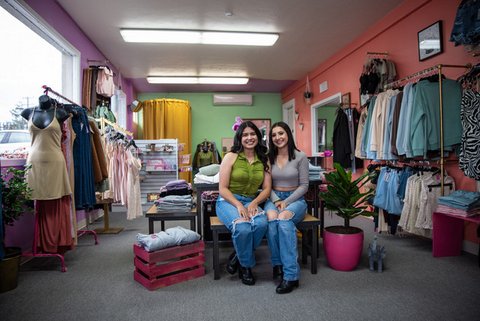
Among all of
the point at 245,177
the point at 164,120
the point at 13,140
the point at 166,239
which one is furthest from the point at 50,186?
the point at 164,120

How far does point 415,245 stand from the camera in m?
3.08

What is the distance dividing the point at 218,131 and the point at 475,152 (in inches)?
243

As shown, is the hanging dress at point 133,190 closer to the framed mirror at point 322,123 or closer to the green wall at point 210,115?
the framed mirror at point 322,123

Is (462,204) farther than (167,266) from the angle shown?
Yes

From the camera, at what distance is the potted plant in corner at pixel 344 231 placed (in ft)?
7.62

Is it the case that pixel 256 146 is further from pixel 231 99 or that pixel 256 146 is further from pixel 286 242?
pixel 231 99

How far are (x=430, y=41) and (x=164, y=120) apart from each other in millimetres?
5581

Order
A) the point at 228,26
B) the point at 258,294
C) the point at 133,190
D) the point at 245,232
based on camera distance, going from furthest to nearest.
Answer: the point at 228,26, the point at 133,190, the point at 245,232, the point at 258,294

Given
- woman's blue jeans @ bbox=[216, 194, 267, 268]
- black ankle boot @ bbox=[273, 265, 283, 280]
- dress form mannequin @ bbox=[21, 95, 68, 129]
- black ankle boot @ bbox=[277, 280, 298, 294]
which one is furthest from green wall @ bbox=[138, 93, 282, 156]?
black ankle boot @ bbox=[277, 280, 298, 294]

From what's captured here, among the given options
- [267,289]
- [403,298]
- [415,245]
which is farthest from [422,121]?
[267,289]

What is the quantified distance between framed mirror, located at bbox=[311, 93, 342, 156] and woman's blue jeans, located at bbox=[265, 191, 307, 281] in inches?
140

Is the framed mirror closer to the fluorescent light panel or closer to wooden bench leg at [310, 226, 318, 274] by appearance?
the fluorescent light panel

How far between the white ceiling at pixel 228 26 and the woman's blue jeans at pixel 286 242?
2503 millimetres

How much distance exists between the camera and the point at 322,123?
7262 millimetres
